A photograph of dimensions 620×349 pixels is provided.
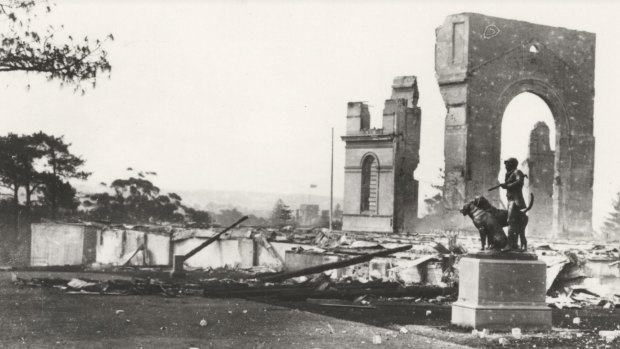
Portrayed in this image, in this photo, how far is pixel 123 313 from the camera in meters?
12.3

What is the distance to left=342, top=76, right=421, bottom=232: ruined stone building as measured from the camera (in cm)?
3847

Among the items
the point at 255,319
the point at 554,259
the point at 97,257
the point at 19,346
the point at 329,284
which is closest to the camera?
the point at 19,346

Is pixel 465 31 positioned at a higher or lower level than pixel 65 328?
higher

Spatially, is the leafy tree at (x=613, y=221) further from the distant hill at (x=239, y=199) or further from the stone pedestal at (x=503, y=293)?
the stone pedestal at (x=503, y=293)

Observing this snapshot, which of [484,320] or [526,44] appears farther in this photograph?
[526,44]

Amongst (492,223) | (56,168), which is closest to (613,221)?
(56,168)

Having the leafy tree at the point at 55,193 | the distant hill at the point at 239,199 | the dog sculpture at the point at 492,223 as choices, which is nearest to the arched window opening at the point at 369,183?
the leafy tree at the point at 55,193

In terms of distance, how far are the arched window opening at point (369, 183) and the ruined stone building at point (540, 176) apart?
7983 millimetres

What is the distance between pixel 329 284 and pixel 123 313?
5.42 meters

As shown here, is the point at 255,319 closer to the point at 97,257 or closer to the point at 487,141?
the point at 97,257

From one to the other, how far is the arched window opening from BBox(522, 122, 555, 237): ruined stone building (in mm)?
7983

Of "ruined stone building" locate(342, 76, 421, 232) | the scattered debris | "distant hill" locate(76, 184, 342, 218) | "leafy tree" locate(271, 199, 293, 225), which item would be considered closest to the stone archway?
"ruined stone building" locate(342, 76, 421, 232)

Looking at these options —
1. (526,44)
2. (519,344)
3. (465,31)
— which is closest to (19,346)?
(519,344)

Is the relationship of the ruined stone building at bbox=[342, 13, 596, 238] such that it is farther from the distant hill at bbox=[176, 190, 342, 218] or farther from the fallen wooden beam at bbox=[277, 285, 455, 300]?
the distant hill at bbox=[176, 190, 342, 218]
